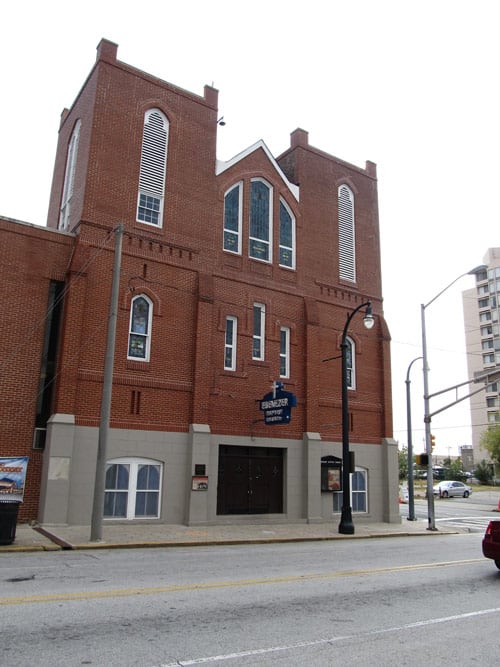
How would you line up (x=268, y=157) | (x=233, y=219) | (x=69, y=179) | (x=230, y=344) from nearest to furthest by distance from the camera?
(x=230, y=344) → (x=69, y=179) → (x=233, y=219) → (x=268, y=157)

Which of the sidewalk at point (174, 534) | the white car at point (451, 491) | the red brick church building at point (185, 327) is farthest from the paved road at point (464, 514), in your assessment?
the sidewalk at point (174, 534)

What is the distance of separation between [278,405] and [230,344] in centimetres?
313

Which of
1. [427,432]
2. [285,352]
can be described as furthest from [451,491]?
[285,352]

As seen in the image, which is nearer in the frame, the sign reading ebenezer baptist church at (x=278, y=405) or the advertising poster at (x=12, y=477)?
the advertising poster at (x=12, y=477)

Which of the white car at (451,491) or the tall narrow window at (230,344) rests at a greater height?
the tall narrow window at (230,344)

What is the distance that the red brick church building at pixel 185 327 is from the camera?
17516 millimetres

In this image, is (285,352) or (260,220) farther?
(260,220)

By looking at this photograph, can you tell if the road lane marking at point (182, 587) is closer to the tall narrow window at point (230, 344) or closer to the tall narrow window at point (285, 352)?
the tall narrow window at point (230, 344)

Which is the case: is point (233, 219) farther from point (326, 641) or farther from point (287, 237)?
point (326, 641)

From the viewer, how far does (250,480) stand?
2067 cm

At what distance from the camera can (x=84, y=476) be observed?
55.8 ft

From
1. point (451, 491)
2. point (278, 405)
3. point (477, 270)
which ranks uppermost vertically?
point (477, 270)

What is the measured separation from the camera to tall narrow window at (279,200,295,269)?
2366cm

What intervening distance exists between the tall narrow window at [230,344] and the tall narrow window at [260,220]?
9.82ft
